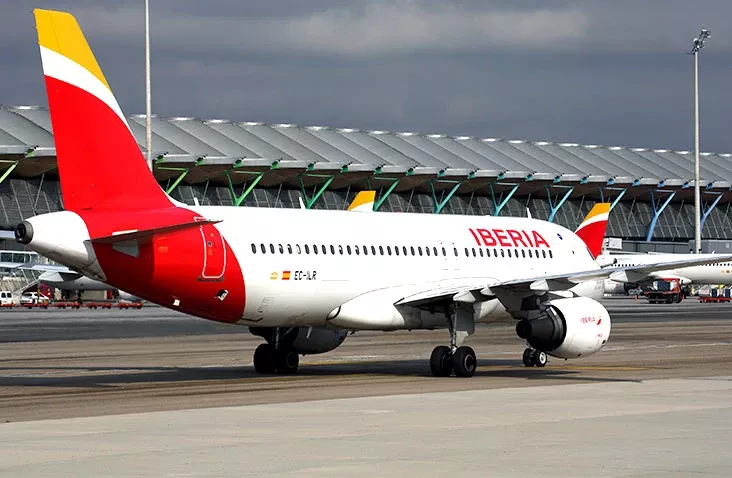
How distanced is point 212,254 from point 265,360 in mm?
5178

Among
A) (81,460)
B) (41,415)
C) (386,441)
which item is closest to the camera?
(81,460)

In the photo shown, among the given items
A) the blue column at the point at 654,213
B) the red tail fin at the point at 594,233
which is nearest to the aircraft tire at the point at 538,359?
the red tail fin at the point at 594,233

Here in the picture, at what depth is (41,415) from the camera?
20703 mm

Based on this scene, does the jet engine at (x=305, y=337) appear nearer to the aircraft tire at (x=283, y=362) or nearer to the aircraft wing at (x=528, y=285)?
the aircraft tire at (x=283, y=362)

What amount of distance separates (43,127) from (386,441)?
86888 mm

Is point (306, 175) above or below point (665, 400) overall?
above

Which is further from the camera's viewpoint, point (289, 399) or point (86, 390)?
point (86, 390)

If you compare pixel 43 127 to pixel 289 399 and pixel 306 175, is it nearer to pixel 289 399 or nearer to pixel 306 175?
pixel 306 175

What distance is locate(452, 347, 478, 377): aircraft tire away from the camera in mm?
29125

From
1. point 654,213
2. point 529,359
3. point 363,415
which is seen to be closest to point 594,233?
point 529,359

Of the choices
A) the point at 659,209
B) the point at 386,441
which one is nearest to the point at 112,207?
the point at 386,441

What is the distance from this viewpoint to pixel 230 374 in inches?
1209

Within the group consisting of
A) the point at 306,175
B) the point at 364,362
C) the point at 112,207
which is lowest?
the point at 364,362

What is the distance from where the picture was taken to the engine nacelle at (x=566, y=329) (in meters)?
29.0
